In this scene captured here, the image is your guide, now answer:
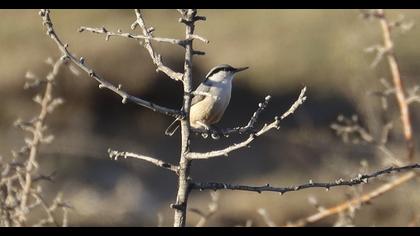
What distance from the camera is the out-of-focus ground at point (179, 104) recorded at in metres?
10.1

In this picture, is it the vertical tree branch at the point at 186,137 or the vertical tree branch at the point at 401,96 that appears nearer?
the vertical tree branch at the point at 186,137

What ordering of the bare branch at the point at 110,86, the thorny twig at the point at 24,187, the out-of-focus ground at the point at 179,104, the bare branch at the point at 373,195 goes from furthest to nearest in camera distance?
the out-of-focus ground at the point at 179,104 → the bare branch at the point at 373,195 → the thorny twig at the point at 24,187 → the bare branch at the point at 110,86

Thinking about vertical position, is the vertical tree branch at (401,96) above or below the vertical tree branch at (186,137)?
above

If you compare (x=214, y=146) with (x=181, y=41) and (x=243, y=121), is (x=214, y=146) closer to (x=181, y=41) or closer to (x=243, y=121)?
(x=243, y=121)

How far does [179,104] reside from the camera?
12.3m

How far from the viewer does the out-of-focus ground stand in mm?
10125

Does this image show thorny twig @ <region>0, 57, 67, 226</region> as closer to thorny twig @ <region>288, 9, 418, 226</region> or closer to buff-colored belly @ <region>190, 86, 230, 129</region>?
buff-colored belly @ <region>190, 86, 230, 129</region>

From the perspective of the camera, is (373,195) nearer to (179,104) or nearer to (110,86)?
(110,86)

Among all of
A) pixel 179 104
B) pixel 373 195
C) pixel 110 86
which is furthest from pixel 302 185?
pixel 179 104

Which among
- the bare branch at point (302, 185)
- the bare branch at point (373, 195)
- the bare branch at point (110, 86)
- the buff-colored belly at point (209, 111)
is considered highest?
the buff-colored belly at point (209, 111)

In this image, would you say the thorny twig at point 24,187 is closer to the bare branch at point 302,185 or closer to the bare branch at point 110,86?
the bare branch at point 110,86

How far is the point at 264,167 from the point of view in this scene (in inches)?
463

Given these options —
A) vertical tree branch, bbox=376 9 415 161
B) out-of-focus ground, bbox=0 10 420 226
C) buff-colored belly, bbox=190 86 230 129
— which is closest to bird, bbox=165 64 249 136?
buff-colored belly, bbox=190 86 230 129

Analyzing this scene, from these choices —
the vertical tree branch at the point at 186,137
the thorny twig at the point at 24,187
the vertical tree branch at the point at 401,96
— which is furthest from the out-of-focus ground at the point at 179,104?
the vertical tree branch at the point at 186,137
